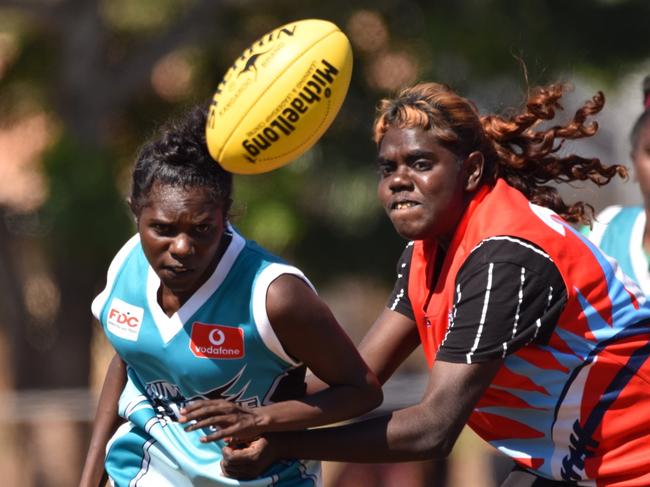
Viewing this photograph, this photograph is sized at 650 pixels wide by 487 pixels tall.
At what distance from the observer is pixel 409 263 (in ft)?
14.3

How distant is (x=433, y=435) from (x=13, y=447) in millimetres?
5398

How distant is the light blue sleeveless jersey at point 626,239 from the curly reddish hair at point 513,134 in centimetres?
96

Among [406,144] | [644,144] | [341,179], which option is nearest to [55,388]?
[341,179]

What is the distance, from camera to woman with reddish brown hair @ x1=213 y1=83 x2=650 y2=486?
3.73m

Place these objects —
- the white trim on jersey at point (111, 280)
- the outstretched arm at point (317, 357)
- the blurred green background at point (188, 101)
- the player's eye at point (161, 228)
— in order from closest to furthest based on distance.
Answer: the outstretched arm at point (317, 357), the player's eye at point (161, 228), the white trim on jersey at point (111, 280), the blurred green background at point (188, 101)

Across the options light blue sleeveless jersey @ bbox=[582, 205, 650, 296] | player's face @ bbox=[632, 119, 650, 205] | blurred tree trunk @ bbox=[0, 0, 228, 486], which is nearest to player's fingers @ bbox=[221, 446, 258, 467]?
light blue sleeveless jersey @ bbox=[582, 205, 650, 296]

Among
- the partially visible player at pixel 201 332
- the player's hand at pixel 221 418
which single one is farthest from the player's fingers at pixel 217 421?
the partially visible player at pixel 201 332

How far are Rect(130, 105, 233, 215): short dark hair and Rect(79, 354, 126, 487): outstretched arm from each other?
2.13ft

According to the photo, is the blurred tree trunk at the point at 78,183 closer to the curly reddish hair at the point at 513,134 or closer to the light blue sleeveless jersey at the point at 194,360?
the light blue sleeveless jersey at the point at 194,360

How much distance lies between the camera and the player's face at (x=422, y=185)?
3.89 m

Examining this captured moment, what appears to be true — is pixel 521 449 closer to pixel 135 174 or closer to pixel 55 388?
pixel 135 174

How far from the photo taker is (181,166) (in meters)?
4.07

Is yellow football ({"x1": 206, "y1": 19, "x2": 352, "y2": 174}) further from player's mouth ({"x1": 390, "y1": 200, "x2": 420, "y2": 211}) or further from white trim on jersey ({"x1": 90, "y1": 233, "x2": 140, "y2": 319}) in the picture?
white trim on jersey ({"x1": 90, "y1": 233, "x2": 140, "y2": 319})

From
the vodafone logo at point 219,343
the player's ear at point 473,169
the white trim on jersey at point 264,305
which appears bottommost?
the vodafone logo at point 219,343
